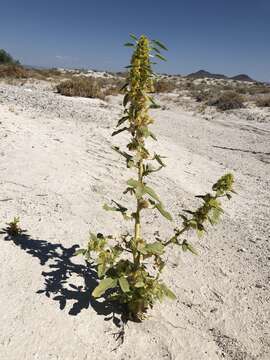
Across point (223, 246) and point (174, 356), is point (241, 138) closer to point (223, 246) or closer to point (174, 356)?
point (223, 246)

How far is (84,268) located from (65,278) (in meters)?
0.20

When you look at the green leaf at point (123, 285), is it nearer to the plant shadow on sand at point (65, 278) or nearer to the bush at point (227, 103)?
the plant shadow on sand at point (65, 278)

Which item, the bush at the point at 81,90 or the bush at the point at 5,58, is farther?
the bush at the point at 5,58

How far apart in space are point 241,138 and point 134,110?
8.79 metres

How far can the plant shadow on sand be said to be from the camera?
253cm

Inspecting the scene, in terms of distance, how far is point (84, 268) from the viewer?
9.55 feet

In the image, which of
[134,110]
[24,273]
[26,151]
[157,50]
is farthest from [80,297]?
[26,151]

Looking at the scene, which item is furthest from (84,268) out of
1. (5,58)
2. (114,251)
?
(5,58)

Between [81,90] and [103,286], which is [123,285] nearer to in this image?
[103,286]

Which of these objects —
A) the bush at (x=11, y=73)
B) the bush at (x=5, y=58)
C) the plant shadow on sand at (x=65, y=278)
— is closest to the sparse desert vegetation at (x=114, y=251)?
the plant shadow on sand at (x=65, y=278)

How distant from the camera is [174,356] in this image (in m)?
2.31

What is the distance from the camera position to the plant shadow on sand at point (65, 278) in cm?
253

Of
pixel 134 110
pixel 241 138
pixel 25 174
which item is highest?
pixel 134 110

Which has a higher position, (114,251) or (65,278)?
(114,251)
